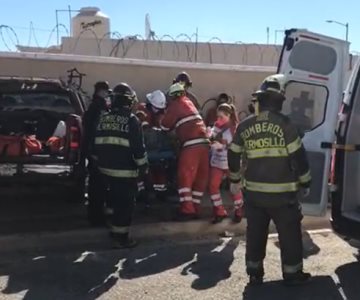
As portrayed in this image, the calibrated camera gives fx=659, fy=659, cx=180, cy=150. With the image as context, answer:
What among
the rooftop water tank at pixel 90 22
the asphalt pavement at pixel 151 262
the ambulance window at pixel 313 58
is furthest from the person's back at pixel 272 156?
the rooftop water tank at pixel 90 22

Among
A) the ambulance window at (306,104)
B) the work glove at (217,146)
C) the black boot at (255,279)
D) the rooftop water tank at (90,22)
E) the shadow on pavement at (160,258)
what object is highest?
the rooftop water tank at (90,22)

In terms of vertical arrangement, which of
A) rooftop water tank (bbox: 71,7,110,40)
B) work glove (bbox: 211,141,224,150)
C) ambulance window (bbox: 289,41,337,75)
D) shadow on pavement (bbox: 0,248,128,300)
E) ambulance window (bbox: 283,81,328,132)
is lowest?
shadow on pavement (bbox: 0,248,128,300)

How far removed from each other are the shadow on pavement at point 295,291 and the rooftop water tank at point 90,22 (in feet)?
51.3

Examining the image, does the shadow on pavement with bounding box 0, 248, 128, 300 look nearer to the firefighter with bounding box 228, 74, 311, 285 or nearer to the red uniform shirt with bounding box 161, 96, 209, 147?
the firefighter with bounding box 228, 74, 311, 285

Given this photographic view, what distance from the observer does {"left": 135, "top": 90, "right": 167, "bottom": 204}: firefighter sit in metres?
8.98

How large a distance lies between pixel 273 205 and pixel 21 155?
3.45 metres

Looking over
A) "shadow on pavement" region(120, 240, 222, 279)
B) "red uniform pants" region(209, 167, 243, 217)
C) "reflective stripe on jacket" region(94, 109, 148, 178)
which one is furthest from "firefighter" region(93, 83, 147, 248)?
"red uniform pants" region(209, 167, 243, 217)

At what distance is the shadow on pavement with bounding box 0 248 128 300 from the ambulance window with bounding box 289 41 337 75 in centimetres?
275

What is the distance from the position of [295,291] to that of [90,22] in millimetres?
16655

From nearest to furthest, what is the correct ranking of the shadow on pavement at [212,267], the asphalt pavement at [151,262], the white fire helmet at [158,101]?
the asphalt pavement at [151,262] → the shadow on pavement at [212,267] → the white fire helmet at [158,101]

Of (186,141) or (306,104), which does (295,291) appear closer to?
(306,104)

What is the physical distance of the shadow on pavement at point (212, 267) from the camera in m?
6.17

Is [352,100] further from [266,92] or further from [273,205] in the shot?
[273,205]

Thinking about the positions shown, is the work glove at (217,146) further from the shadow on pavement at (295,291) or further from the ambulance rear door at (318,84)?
the shadow on pavement at (295,291)
